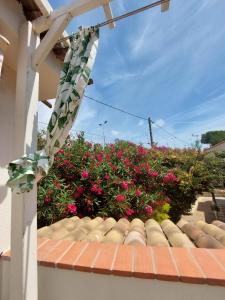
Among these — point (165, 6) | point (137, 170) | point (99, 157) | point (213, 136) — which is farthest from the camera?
point (213, 136)

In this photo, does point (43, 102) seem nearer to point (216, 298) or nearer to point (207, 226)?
point (207, 226)

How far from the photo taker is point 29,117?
1723 millimetres

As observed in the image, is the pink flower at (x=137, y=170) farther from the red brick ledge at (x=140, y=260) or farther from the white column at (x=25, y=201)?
the white column at (x=25, y=201)

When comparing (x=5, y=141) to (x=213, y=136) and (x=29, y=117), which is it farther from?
(x=213, y=136)

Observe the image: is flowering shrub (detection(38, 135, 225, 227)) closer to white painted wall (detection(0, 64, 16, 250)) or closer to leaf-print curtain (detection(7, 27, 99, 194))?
white painted wall (detection(0, 64, 16, 250))

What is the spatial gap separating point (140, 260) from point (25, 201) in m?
1.00

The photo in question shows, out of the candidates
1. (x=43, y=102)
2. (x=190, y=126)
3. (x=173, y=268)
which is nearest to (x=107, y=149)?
(x=43, y=102)

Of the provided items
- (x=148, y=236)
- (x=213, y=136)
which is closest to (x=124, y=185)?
(x=148, y=236)

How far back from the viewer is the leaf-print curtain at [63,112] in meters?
1.36

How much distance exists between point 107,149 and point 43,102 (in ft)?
8.41

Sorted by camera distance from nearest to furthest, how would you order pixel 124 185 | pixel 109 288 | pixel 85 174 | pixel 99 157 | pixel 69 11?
pixel 109 288 < pixel 69 11 < pixel 85 174 < pixel 124 185 < pixel 99 157

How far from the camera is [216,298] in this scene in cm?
132

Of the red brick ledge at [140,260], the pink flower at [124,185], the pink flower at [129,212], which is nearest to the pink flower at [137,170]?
the pink flower at [124,185]

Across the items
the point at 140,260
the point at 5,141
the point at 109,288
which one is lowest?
the point at 109,288
